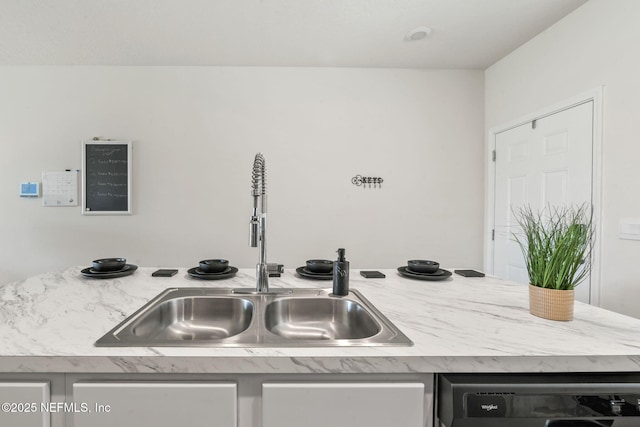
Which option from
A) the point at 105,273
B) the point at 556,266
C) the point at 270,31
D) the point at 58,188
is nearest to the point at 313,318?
the point at 556,266

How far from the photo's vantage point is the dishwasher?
60cm

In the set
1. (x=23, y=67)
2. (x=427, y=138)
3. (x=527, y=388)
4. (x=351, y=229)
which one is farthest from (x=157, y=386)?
(x=23, y=67)

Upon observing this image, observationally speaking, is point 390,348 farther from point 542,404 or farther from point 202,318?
point 202,318

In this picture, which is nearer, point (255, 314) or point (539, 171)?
point (255, 314)

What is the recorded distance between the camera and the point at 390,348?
66cm

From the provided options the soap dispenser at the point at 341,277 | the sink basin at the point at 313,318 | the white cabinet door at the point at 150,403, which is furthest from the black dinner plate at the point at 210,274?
the white cabinet door at the point at 150,403

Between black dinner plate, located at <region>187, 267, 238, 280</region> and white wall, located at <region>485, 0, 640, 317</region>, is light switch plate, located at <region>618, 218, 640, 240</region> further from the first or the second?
black dinner plate, located at <region>187, 267, 238, 280</region>

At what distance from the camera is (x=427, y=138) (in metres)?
2.66

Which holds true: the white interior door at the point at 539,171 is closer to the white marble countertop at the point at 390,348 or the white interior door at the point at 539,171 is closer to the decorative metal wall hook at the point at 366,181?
the decorative metal wall hook at the point at 366,181

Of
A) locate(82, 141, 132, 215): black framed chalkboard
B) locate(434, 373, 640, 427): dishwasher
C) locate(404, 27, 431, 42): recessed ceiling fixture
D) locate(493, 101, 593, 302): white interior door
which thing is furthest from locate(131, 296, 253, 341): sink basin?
locate(404, 27, 431, 42): recessed ceiling fixture

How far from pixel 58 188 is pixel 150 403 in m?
2.90

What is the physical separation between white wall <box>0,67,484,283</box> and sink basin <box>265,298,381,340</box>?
1.53 m

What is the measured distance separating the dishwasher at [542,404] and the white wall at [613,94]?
132 centimetres

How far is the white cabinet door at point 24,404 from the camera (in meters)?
0.62
